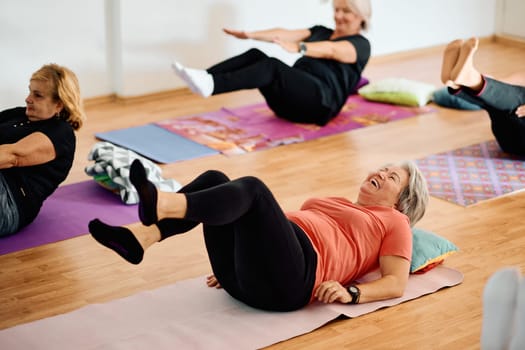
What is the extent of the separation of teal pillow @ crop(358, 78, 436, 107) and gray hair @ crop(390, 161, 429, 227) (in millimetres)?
2605

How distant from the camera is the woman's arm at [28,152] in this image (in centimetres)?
348

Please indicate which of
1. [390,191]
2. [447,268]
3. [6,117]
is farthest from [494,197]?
[6,117]

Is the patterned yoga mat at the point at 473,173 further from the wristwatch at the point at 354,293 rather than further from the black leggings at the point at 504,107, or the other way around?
the wristwatch at the point at 354,293

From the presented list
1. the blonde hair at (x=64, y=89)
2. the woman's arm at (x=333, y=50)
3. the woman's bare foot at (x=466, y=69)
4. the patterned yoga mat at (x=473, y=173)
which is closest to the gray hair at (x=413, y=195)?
the patterned yoga mat at (x=473, y=173)

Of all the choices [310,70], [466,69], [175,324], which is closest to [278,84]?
[310,70]

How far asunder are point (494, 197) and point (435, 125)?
1254mm

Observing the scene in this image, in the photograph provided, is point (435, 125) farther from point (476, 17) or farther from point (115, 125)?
point (476, 17)

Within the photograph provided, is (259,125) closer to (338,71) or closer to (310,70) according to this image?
(310,70)

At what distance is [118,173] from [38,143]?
1.88 ft

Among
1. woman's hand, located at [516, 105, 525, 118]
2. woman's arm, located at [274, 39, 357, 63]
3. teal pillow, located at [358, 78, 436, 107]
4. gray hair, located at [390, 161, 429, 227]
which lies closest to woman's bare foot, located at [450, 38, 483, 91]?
woman's hand, located at [516, 105, 525, 118]

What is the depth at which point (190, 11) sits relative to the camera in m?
5.76

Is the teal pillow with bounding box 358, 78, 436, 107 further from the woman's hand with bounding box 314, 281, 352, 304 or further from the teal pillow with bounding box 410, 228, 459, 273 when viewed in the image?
the woman's hand with bounding box 314, 281, 352, 304

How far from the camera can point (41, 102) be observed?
3.57 meters

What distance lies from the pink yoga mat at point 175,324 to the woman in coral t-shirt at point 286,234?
2.0 inches
